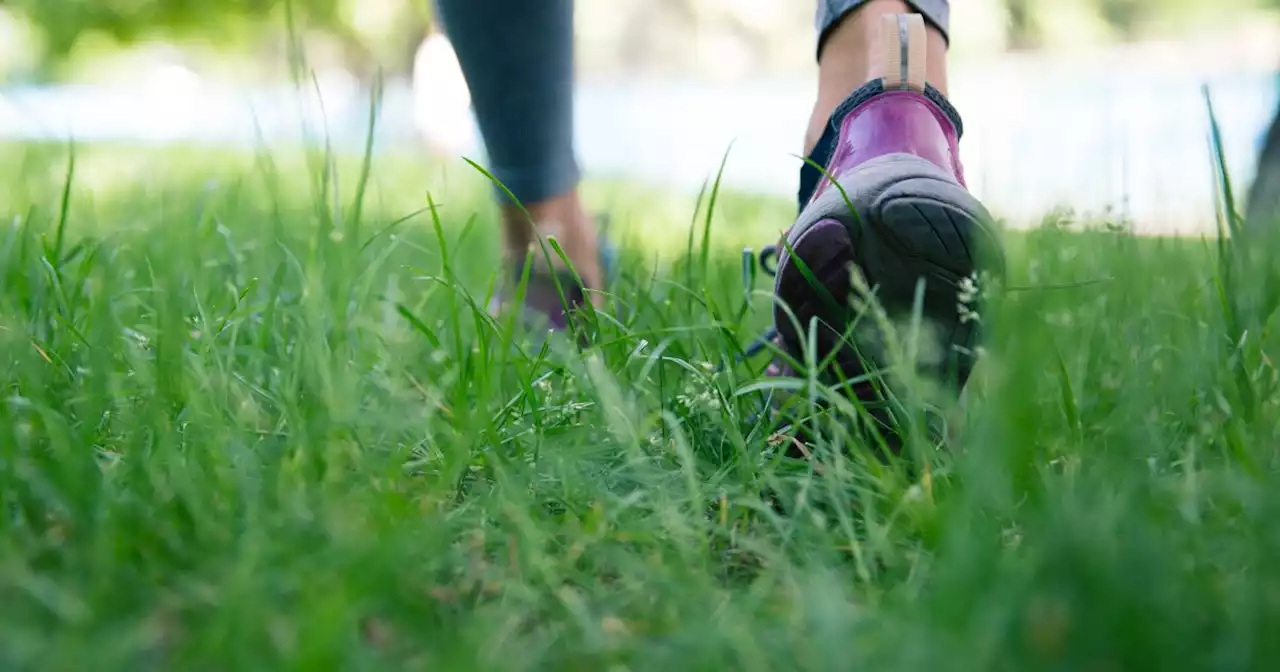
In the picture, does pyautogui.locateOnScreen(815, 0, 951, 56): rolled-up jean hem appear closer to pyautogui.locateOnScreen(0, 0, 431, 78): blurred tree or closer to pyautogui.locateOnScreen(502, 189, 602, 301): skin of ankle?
pyautogui.locateOnScreen(502, 189, 602, 301): skin of ankle

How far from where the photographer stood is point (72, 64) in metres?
14.2

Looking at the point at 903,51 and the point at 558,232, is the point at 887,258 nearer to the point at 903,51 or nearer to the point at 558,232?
the point at 903,51

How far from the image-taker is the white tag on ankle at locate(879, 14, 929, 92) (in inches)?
40.0

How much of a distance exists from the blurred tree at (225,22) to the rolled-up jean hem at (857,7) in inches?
362

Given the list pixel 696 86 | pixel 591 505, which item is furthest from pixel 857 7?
pixel 696 86

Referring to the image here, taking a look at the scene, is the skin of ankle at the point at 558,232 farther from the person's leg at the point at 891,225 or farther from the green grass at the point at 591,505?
the person's leg at the point at 891,225

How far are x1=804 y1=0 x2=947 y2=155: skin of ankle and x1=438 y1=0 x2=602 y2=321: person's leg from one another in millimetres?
438

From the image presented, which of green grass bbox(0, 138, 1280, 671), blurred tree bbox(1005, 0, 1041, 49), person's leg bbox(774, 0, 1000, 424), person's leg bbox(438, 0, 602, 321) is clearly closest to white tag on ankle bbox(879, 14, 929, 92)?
person's leg bbox(774, 0, 1000, 424)

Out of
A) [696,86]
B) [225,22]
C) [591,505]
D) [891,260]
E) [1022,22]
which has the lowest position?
[591,505]

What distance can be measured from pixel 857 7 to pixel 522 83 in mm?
530

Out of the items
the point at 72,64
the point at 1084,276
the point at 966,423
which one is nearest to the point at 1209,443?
the point at 966,423

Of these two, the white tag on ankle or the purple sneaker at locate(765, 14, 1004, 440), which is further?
the white tag on ankle

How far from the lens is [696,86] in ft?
37.9

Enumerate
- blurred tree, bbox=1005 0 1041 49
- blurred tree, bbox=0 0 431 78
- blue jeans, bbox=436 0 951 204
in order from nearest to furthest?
blurred tree, bbox=1005 0 1041 49 < blue jeans, bbox=436 0 951 204 < blurred tree, bbox=0 0 431 78
